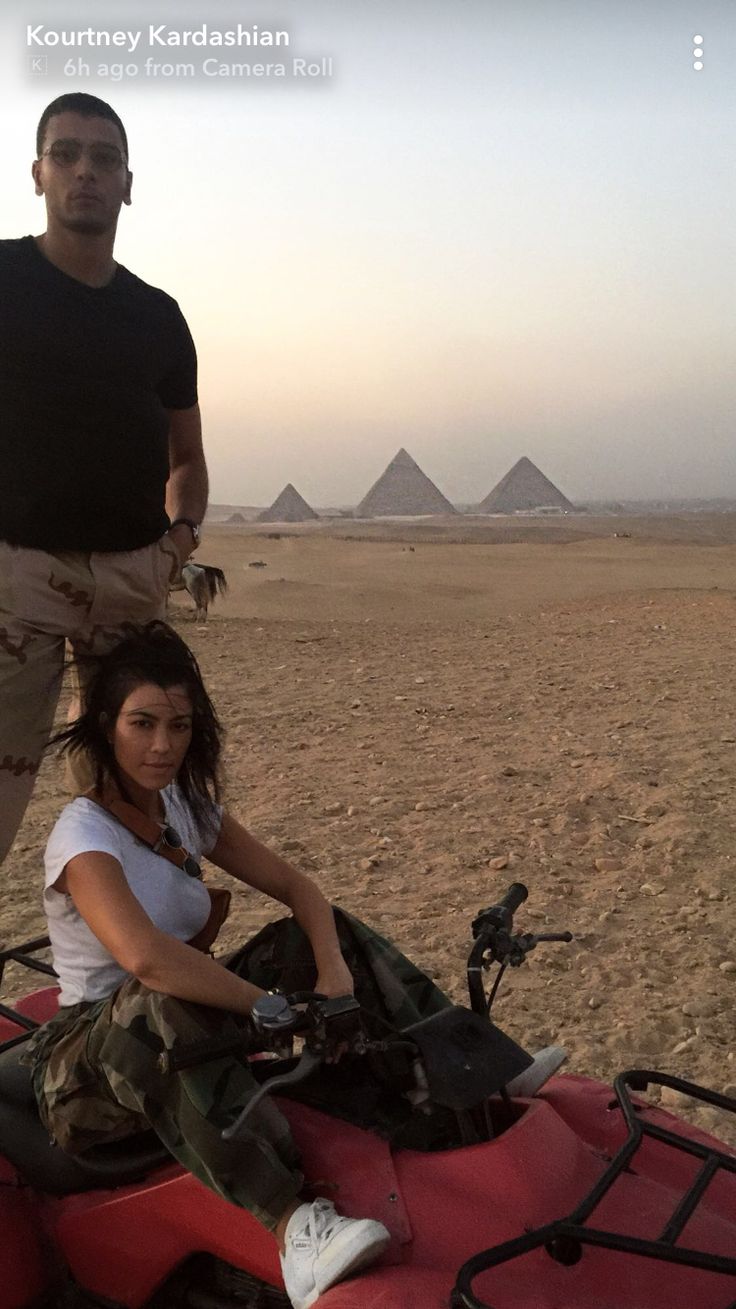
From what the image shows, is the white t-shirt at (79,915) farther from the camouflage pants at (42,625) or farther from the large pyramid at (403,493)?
the large pyramid at (403,493)

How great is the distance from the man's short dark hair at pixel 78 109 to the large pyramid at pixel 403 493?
107209 millimetres

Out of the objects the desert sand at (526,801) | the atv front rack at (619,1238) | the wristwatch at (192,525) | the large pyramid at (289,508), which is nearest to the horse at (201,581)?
the wristwatch at (192,525)

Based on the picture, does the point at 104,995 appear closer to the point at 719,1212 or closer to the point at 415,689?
the point at 719,1212

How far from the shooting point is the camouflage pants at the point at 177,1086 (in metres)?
1.94

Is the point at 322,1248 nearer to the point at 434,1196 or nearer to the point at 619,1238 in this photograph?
the point at 434,1196

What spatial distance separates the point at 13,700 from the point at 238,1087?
145 cm

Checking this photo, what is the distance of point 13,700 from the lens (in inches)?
123

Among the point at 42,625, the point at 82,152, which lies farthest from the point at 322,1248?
the point at 82,152

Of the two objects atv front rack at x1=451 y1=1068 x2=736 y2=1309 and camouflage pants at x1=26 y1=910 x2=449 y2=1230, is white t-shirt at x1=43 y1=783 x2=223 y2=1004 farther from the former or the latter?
atv front rack at x1=451 y1=1068 x2=736 y2=1309

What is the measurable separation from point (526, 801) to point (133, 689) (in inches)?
161

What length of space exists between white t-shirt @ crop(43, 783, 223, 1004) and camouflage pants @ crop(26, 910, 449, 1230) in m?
0.07

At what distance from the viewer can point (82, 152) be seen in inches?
119

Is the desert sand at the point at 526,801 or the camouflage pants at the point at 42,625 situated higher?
the camouflage pants at the point at 42,625

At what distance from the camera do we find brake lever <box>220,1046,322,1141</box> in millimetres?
1823
